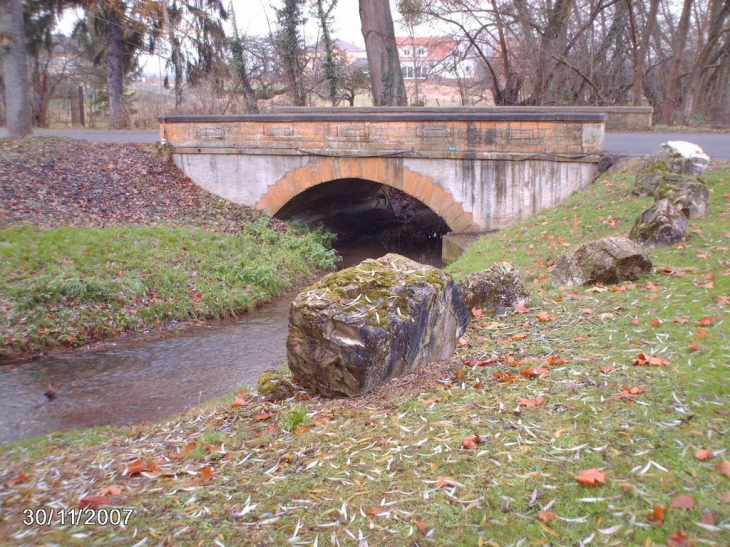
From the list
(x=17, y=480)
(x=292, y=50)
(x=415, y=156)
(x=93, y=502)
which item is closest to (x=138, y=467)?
(x=93, y=502)

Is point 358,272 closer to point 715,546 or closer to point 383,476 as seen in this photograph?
point 383,476

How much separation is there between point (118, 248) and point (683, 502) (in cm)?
1056

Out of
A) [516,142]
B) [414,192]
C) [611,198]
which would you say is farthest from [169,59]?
[611,198]

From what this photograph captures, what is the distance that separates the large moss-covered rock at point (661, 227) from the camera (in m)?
7.33

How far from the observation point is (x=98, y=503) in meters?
3.34

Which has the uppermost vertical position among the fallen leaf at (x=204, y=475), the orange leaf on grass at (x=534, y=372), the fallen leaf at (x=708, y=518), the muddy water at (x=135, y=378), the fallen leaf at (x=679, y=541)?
the orange leaf on grass at (x=534, y=372)

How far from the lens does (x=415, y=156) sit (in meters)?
12.6

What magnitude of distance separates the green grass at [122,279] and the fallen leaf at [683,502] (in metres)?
8.58

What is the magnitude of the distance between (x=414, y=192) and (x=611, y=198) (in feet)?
13.7

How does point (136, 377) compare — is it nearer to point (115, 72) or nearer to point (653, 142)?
point (653, 142)

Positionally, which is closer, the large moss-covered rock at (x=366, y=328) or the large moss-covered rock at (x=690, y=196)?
the large moss-covered rock at (x=366, y=328)

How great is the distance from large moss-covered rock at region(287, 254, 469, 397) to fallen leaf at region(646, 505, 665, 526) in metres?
2.30
